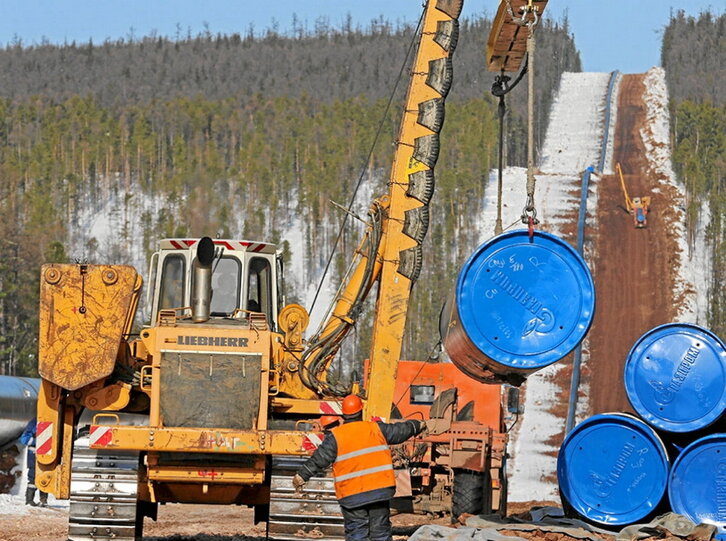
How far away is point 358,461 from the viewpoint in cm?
948

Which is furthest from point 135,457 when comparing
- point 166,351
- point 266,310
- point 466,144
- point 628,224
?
point 466,144

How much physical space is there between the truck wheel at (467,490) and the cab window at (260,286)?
3723 millimetres

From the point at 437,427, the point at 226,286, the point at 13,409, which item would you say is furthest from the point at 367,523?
the point at 13,409

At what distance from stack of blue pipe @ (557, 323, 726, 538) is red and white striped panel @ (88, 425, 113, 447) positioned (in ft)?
19.1

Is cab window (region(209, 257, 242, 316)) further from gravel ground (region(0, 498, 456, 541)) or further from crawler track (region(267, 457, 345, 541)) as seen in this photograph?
gravel ground (region(0, 498, 456, 541))

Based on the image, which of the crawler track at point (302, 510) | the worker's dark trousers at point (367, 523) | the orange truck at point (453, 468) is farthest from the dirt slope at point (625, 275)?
the worker's dark trousers at point (367, 523)

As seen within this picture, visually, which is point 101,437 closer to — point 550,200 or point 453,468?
point 453,468

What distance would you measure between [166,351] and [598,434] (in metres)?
5.64

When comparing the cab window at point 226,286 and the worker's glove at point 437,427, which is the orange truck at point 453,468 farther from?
the cab window at point 226,286

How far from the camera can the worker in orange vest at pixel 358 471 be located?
9492 millimetres

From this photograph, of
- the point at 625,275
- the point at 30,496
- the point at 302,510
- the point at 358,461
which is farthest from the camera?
the point at 625,275

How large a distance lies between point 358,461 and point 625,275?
36.2 meters

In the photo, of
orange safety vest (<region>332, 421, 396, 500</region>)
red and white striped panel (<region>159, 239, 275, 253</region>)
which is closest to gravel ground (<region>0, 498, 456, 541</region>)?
red and white striped panel (<region>159, 239, 275, 253</region>)

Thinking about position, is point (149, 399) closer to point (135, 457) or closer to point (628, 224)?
point (135, 457)
